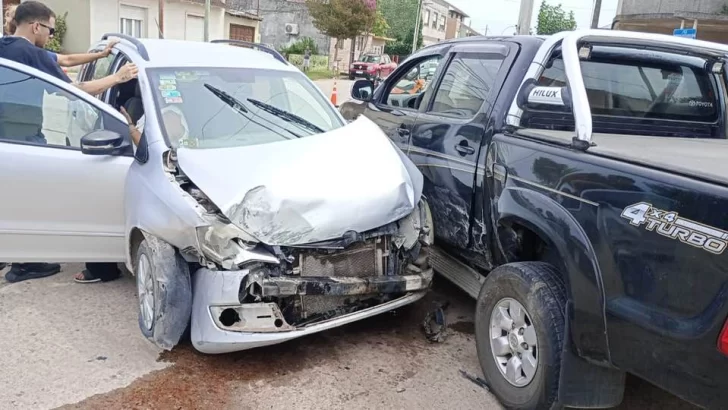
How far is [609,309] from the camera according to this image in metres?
2.51

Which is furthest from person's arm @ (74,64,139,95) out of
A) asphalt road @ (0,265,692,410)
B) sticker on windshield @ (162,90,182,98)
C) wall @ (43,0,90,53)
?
wall @ (43,0,90,53)

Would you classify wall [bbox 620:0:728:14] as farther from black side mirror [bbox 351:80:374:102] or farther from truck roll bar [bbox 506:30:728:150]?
truck roll bar [bbox 506:30:728:150]

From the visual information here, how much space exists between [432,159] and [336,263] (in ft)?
3.99

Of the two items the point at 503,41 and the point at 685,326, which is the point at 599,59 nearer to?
the point at 503,41

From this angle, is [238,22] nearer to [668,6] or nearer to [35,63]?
[668,6]

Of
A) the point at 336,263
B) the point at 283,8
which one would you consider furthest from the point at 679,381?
the point at 283,8

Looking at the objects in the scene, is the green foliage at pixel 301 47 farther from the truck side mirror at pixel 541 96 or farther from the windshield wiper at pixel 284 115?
the truck side mirror at pixel 541 96

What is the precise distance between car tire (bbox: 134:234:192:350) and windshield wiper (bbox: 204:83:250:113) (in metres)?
1.20

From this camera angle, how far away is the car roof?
4.48 meters

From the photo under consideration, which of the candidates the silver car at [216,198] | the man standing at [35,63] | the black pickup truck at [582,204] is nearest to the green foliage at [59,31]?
the man standing at [35,63]

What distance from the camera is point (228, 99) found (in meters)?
4.35

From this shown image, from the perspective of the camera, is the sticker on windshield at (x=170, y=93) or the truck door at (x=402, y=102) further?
the truck door at (x=402, y=102)

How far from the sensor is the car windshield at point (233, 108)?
4.07 m

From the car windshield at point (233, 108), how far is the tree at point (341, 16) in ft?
117
